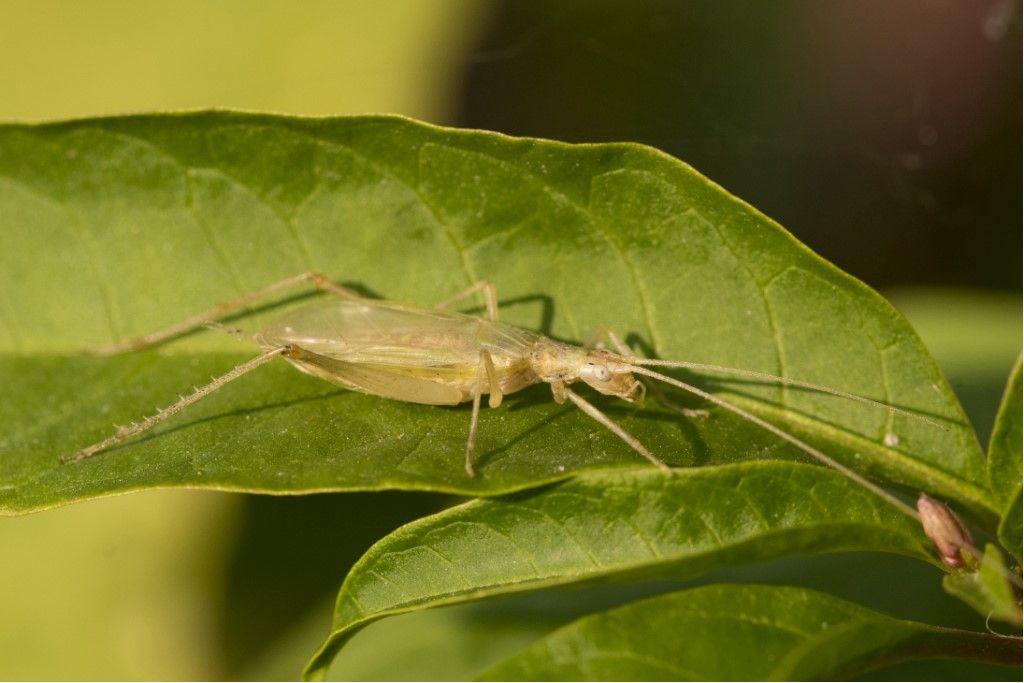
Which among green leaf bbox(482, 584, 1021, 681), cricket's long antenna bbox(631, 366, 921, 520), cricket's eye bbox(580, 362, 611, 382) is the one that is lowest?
cricket's eye bbox(580, 362, 611, 382)

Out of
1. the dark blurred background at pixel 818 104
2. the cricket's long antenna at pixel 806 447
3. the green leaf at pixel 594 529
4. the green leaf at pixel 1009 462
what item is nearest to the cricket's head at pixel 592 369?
the cricket's long antenna at pixel 806 447

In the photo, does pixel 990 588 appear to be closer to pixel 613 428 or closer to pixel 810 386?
pixel 810 386

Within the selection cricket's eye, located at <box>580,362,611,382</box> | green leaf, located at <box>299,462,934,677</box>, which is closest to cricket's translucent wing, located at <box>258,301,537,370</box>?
cricket's eye, located at <box>580,362,611,382</box>

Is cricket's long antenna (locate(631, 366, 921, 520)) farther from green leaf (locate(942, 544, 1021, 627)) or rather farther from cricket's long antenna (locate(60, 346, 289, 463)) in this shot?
cricket's long antenna (locate(60, 346, 289, 463))

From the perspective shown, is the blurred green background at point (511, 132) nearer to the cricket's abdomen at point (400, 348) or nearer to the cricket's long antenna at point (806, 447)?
the cricket's abdomen at point (400, 348)

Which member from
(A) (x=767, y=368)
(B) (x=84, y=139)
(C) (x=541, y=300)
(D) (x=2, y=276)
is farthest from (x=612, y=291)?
(D) (x=2, y=276)

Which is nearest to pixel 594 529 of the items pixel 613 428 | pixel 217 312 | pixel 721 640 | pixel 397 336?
pixel 721 640

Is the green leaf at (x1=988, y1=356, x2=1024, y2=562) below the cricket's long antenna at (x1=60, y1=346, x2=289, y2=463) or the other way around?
the other way around

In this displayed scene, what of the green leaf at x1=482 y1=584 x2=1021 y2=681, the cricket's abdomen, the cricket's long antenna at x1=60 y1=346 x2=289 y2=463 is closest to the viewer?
the green leaf at x1=482 y1=584 x2=1021 y2=681
